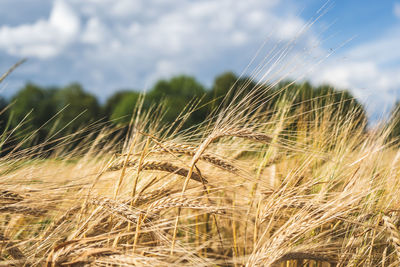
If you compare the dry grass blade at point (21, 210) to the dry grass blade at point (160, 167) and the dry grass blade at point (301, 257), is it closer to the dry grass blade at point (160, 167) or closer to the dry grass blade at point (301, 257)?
the dry grass blade at point (160, 167)

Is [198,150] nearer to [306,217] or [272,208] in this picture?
[272,208]

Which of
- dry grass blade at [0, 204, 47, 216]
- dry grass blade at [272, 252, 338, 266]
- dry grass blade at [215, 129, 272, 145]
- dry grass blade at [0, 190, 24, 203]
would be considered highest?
dry grass blade at [215, 129, 272, 145]

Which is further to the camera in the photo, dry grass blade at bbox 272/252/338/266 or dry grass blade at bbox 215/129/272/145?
dry grass blade at bbox 215/129/272/145

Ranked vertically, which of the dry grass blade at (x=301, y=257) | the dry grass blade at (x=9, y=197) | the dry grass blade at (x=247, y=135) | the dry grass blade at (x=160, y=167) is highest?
the dry grass blade at (x=247, y=135)

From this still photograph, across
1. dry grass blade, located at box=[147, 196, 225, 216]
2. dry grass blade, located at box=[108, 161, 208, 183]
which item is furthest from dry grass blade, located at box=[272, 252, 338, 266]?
dry grass blade, located at box=[108, 161, 208, 183]

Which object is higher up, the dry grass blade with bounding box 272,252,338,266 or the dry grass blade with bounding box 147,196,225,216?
the dry grass blade with bounding box 147,196,225,216

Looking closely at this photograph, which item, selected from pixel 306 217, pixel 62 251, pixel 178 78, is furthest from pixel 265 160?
pixel 178 78

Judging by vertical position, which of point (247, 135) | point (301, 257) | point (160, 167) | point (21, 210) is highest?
point (247, 135)

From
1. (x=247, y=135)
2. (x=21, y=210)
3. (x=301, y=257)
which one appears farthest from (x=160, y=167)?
(x=301, y=257)

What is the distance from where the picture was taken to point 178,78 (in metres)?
40.8

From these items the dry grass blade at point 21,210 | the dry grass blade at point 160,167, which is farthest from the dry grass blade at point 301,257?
the dry grass blade at point 21,210

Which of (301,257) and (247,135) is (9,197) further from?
(301,257)

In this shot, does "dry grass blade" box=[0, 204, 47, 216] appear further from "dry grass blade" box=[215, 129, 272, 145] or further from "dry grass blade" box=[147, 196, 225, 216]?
"dry grass blade" box=[215, 129, 272, 145]

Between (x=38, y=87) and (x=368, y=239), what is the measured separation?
42.1 metres
